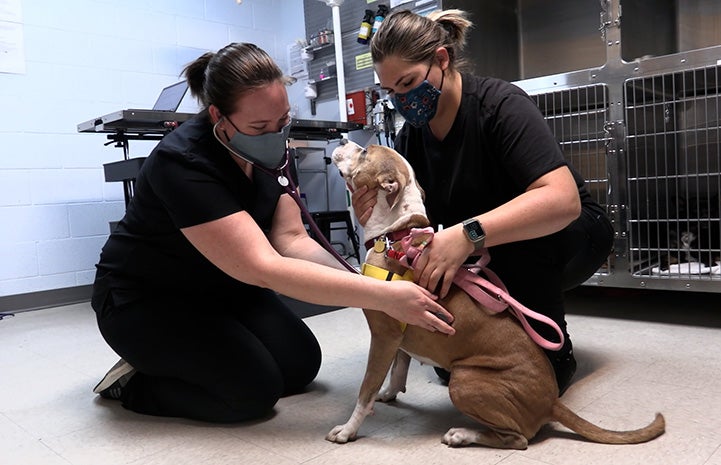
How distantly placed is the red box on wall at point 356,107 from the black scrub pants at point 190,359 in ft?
9.96

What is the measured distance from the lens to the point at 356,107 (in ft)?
15.3

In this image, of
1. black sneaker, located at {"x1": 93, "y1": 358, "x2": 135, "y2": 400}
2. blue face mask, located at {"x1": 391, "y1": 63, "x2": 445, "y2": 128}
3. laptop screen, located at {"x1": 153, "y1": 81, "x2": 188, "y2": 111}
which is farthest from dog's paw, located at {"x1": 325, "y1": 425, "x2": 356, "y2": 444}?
laptop screen, located at {"x1": 153, "y1": 81, "x2": 188, "y2": 111}

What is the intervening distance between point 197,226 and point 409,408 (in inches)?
33.1

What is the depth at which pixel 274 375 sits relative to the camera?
170 cm

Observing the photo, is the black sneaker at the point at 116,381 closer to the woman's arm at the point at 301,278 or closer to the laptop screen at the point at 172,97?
the woman's arm at the point at 301,278

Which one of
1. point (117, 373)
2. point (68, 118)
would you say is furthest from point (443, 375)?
point (68, 118)

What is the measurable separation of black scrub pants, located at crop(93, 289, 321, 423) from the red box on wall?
9.96 feet

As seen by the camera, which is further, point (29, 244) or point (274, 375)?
point (29, 244)

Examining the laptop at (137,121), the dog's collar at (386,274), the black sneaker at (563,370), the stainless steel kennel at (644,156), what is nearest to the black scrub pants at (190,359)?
the dog's collar at (386,274)

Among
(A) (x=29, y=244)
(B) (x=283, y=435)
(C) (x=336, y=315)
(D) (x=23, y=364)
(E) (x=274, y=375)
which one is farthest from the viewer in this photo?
(A) (x=29, y=244)

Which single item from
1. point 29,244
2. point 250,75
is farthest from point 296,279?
point 29,244

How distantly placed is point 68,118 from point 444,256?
3.72 meters

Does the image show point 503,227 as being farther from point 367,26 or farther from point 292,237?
point 367,26

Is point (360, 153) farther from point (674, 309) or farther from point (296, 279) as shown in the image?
point (674, 309)
